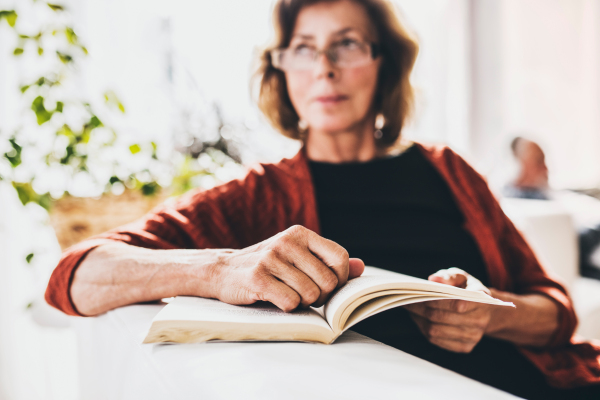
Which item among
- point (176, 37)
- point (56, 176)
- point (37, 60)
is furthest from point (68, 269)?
point (176, 37)

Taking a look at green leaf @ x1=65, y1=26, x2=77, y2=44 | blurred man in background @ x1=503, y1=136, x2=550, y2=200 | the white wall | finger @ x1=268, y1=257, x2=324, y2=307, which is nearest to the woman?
finger @ x1=268, y1=257, x2=324, y2=307

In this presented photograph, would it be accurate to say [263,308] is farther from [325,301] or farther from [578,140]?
[578,140]

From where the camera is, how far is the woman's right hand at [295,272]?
493 millimetres

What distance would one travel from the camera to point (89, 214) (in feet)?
3.93

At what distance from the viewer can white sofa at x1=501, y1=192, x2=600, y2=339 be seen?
149 centimetres

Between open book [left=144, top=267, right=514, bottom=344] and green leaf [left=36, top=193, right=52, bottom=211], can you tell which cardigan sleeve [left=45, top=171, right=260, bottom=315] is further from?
green leaf [left=36, top=193, right=52, bottom=211]

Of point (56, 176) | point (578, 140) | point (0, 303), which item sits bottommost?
point (0, 303)

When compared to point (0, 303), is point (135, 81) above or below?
above

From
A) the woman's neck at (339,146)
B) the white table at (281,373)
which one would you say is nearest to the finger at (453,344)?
the white table at (281,373)

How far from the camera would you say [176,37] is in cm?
216

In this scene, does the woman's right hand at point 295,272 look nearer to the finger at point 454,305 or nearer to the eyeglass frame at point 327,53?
the finger at point 454,305

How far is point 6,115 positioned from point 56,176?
0.89ft

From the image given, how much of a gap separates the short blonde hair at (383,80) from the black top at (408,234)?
0.21m

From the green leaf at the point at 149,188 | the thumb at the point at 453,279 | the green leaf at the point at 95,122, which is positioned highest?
the green leaf at the point at 95,122
